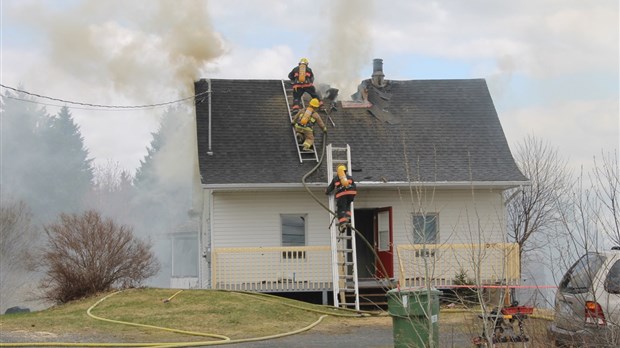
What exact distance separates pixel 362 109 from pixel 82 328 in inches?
464

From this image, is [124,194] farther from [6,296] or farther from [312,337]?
[312,337]

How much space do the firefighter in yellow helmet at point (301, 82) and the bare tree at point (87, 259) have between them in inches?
234

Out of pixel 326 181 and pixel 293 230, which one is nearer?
pixel 326 181

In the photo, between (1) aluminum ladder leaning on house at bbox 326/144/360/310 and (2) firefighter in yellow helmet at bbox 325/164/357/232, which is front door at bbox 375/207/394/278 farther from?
(2) firefighter in yellow helmet at bbox 325/164/357/232

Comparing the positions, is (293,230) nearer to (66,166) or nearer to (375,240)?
(375,240)

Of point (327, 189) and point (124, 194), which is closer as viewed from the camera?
point (327, 189)

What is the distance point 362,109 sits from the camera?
24141 millimetres

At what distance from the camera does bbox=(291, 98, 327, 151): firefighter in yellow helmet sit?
21.7m

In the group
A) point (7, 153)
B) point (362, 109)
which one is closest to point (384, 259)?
point (362, 109)

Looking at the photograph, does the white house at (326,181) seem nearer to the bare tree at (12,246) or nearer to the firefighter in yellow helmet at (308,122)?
the firefighter in yellow helmet at (308,122)

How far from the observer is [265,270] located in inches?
810

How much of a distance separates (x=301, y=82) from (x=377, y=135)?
2570 mm

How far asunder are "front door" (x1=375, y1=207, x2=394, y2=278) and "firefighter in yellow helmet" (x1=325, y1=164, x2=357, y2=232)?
7.41 ft

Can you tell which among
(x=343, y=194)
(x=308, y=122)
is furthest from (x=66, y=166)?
(x=343, y=194)
